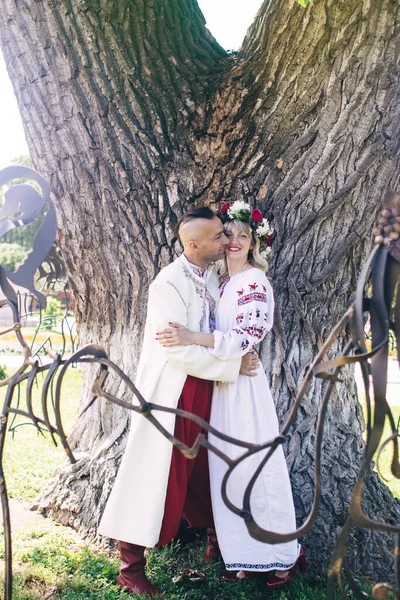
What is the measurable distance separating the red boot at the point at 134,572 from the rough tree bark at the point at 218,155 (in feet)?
1.91

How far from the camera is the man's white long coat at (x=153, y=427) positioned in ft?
9.47

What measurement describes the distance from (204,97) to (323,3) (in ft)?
2.53

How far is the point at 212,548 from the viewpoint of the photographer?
3316 millimetres

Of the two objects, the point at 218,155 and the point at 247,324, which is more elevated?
the point at 218,155

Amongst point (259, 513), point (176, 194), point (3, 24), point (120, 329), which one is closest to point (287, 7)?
point (176, 194)

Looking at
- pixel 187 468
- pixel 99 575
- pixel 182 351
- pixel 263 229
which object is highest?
pixel 263 229

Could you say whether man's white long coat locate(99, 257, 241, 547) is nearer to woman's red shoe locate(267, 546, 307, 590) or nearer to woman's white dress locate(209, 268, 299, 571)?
woman's white dress locate(209, 268, 299, 571)

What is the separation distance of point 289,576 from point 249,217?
5.84ft

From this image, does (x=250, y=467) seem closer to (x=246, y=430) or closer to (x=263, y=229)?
(x=246, y=430)

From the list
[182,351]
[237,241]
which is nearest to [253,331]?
[182,351]

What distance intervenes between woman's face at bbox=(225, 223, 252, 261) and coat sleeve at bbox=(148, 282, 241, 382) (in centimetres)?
37

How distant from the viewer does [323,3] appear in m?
3.03

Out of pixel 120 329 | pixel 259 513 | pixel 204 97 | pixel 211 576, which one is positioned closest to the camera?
pixel 259 513

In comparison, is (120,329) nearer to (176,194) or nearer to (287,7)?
(176,194)
